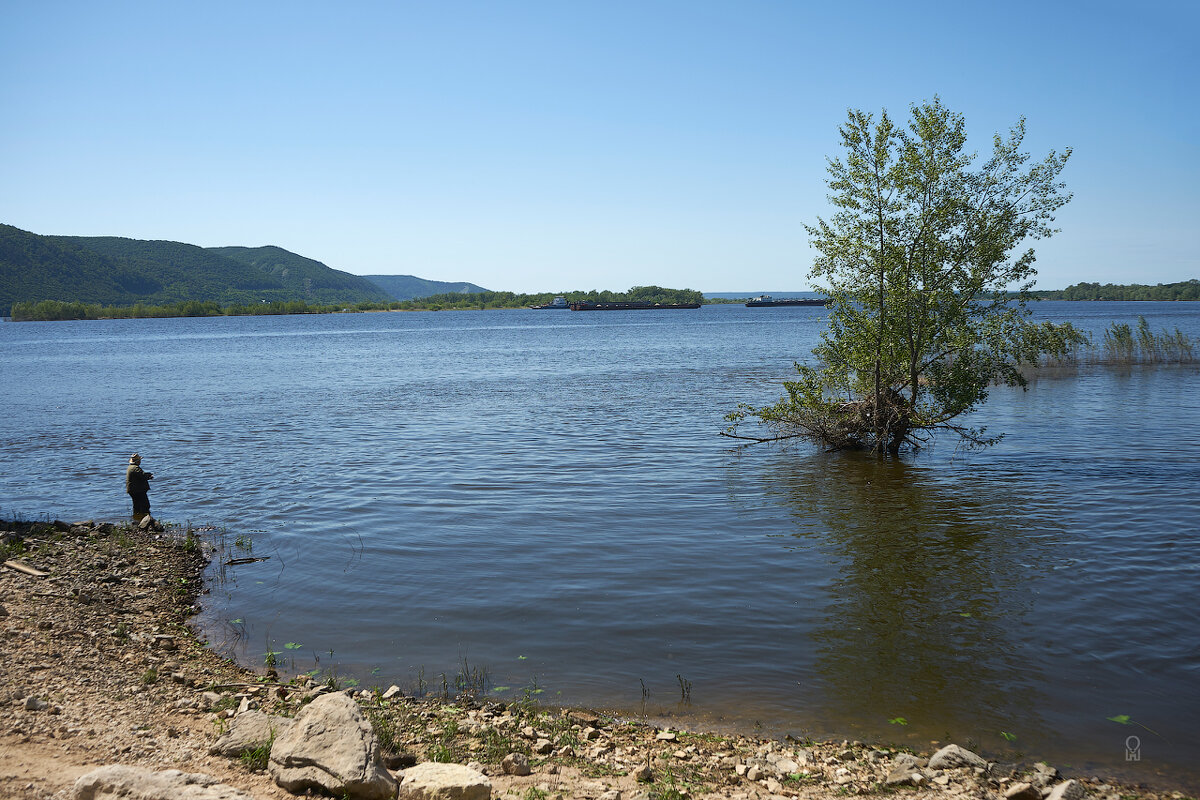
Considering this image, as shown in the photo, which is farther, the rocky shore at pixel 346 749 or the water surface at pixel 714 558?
the water surface at pixel 714 558

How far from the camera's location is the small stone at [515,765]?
→ 7438 millimetres

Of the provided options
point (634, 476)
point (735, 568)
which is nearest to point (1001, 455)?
point (634, 476)

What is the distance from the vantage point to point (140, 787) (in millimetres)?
5691

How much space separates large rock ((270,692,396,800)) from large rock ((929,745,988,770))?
5233 millimetres

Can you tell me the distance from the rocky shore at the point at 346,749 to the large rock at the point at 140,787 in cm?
1

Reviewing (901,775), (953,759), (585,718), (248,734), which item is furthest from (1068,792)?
(248,734)

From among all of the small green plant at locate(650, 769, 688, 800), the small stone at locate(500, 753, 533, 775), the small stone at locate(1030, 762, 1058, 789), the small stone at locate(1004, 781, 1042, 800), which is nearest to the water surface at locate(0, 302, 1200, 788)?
the small stone at locate(1030, 762, 1058, 789)

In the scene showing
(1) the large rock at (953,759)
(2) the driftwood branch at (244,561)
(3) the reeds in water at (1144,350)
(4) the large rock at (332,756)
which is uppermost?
(3) the reeds in water at (1144,350)

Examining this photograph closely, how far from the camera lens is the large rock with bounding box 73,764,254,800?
5648mm

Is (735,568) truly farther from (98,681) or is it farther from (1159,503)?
(1159,503)

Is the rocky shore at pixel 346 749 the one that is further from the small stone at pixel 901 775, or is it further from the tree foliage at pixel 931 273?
the tree foliage at pixel 931 273

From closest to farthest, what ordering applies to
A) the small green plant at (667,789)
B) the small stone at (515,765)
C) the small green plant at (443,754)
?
1. the small green plant at (667,789)
2. the small stone at (515,765)
3. the small green plant at (443,754)

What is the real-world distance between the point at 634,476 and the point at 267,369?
161 ft

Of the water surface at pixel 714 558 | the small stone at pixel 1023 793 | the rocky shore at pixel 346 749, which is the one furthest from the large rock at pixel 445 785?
the small stone at pixel 1023 793
